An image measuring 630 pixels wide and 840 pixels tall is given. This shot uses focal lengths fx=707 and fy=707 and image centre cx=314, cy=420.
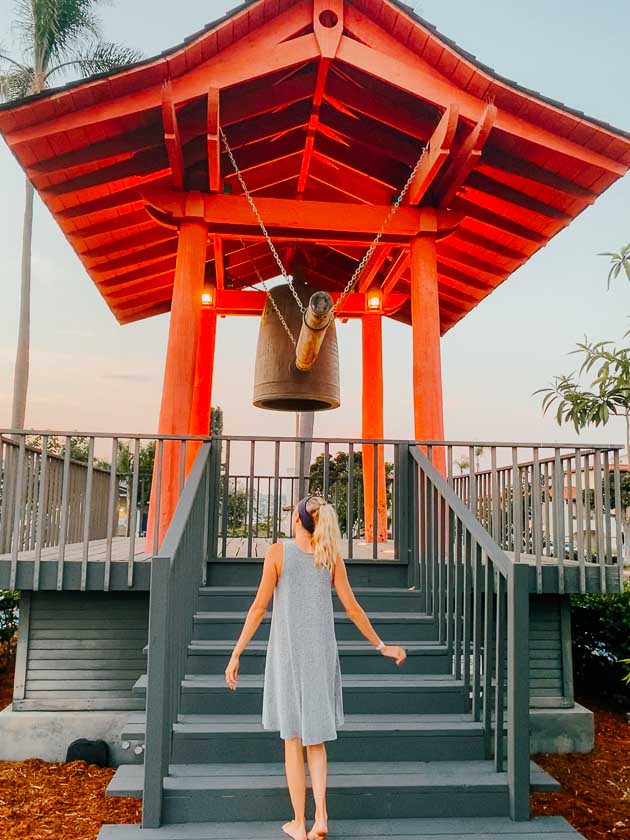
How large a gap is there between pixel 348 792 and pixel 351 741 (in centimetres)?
39

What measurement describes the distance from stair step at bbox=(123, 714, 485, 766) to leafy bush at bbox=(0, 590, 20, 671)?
531cm

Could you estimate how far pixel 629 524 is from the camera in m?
22.2

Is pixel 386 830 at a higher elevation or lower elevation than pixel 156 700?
lower

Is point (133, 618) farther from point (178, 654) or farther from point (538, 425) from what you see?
point (538, 425)

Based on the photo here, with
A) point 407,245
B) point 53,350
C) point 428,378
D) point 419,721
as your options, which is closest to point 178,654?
point 419,721

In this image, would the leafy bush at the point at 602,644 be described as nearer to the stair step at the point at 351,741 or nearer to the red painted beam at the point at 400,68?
the stair step at the point at 351,741

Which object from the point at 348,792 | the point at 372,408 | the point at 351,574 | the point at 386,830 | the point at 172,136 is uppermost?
the point at 172,136

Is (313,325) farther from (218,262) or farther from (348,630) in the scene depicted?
(218,262)

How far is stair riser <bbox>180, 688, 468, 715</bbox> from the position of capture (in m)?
4.04

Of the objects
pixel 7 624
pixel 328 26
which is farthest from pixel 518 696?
pixel 7 624

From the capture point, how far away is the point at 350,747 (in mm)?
3793

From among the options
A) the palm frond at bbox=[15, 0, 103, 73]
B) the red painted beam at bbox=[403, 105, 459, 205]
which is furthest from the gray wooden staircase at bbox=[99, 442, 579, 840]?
the palm frond at bbox=[15, 0, 103, 73]

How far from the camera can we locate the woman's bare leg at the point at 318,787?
301cm

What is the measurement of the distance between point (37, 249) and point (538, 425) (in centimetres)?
1610
